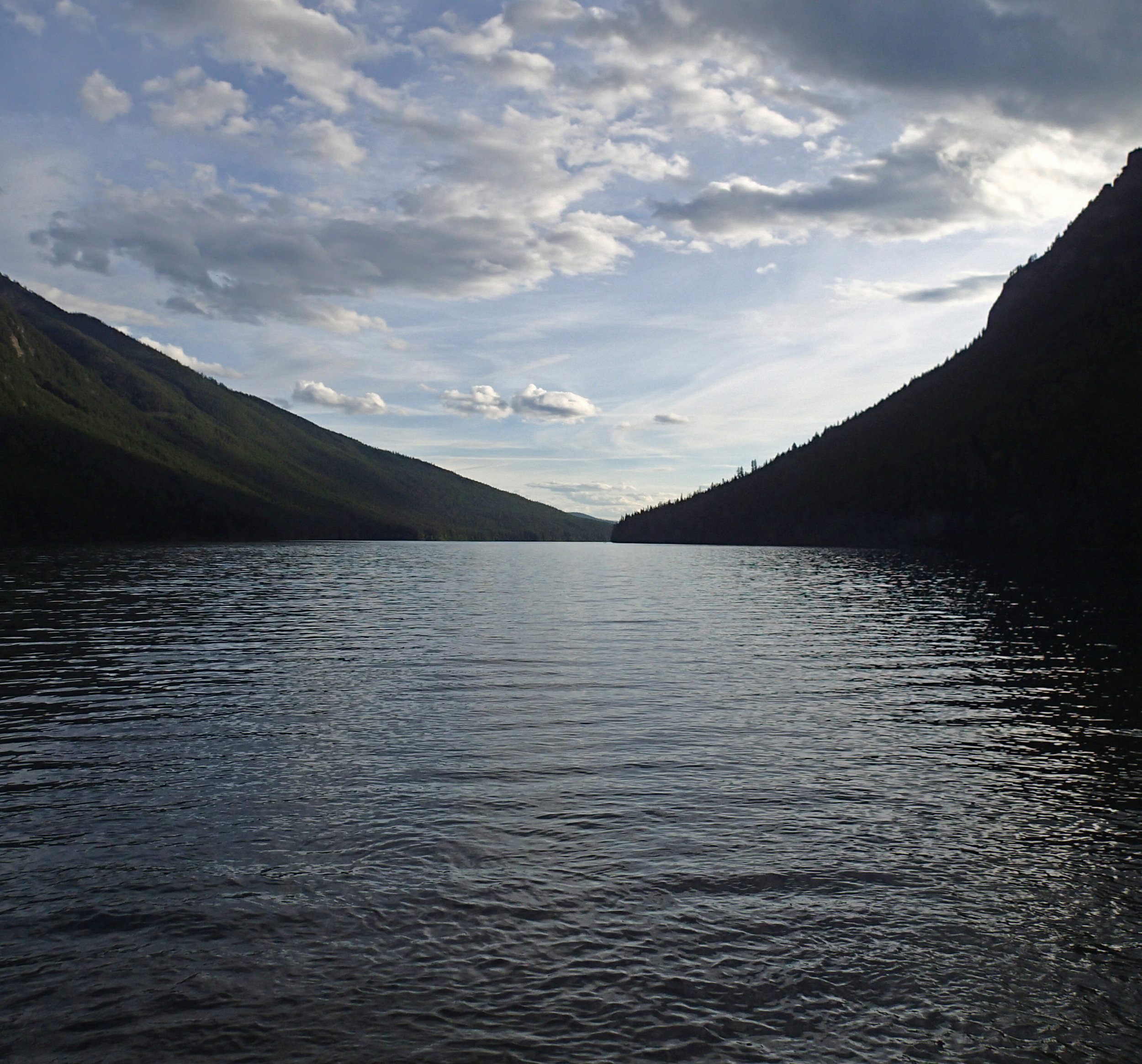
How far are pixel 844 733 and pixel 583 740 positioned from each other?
8.49 meters

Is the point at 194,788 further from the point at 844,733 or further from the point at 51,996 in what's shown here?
the point at 844,733

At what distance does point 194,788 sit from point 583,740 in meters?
10.5

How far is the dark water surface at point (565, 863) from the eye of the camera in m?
9.80

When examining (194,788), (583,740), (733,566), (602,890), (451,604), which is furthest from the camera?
(733,566)

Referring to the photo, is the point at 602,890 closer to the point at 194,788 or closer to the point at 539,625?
the point at 194,788

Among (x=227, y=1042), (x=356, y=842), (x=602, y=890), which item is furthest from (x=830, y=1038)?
(x=356, y=842)

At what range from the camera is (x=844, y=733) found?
25.2 meters

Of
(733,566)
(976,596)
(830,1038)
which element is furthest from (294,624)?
(733,566)

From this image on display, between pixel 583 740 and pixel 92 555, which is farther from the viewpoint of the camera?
pixel 92 555

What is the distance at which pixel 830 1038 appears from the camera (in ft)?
31.3

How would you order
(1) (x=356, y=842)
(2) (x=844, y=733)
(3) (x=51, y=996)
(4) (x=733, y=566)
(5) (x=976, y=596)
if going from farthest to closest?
1. (4) (x=733, y=566)
2. (5) (x=976, y=596)
3. (2) (x=844, y=733)
4. (1) (x=356, y=842)
5. (3) (x=51, y=996)

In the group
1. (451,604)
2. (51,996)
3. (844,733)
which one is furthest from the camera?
(451,604)

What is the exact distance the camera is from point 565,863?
14.4 metres

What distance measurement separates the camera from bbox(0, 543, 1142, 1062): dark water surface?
9.80 m
